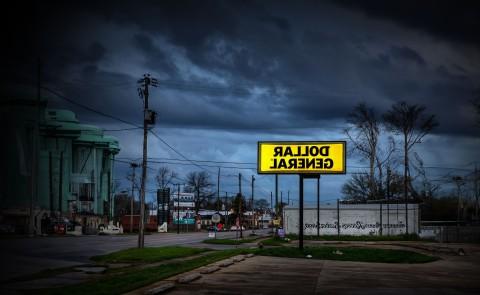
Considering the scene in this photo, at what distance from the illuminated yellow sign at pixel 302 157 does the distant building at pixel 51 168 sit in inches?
1190

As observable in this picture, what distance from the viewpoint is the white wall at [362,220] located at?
64500 millimetres

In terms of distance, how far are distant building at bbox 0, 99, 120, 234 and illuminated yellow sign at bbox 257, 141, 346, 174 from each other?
30.2m

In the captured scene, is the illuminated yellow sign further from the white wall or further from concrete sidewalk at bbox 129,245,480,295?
the white wall

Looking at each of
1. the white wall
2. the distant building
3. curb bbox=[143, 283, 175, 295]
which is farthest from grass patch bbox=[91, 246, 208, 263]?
the white wall

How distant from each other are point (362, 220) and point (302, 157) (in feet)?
112

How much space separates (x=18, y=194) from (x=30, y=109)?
11560mm

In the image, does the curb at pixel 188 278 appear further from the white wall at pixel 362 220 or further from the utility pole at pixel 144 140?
the white wall at pixel 362 220

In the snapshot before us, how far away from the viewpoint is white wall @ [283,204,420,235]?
64500mm

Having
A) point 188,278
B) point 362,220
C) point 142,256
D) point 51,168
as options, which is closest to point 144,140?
point 142,256

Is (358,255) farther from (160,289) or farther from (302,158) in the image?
(160,289)

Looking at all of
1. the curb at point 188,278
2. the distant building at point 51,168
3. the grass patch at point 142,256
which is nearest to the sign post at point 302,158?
the grass patch at point 142,256

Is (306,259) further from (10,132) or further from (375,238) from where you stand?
(10,132)

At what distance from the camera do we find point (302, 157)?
33531mm

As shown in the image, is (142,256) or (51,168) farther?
(51,168)
